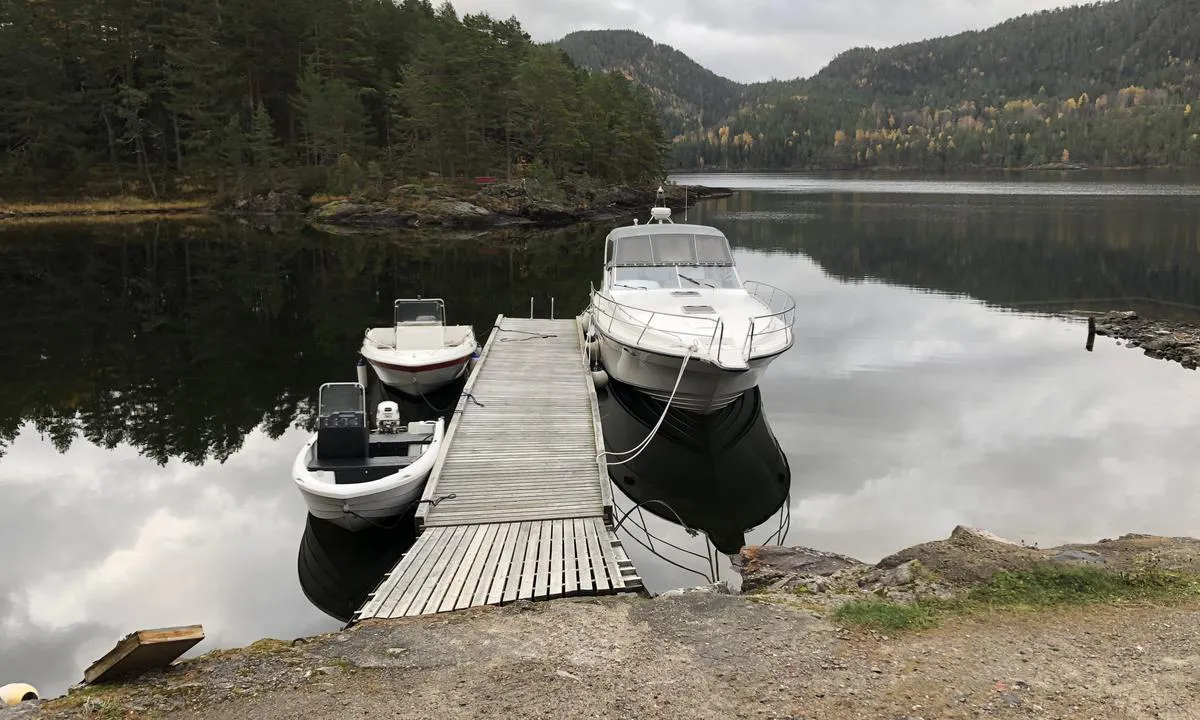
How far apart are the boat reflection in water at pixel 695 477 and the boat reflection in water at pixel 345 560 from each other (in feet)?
11.3

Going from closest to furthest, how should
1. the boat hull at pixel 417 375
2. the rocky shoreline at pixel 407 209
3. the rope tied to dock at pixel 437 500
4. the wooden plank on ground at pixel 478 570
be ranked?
the wooden plank on ground at pixel 478 570 → the rope tied to dock at pixel 437 500 → the boat hull at pixel 417 375 → the rocky shoreline at pixel 407 209

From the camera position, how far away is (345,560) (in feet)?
34.4

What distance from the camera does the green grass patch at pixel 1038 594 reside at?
22.2 feet

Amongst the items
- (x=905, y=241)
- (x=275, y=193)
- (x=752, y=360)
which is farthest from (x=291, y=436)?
(x=275, y=193)

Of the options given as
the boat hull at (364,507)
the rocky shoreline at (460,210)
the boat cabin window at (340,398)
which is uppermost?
the rocky shoreline at (460,210)

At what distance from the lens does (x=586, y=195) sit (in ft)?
236

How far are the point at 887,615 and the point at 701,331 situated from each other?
8.63m

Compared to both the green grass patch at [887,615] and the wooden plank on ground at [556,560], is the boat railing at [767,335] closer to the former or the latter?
the wooden plank on ground at [556,560]

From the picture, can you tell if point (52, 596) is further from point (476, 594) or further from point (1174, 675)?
point (1174, 675)

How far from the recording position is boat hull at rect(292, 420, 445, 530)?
10117 mm

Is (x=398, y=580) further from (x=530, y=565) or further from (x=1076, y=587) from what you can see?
(x=1076, y=587)

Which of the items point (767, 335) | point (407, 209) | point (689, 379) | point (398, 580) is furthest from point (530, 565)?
point (407, 209)

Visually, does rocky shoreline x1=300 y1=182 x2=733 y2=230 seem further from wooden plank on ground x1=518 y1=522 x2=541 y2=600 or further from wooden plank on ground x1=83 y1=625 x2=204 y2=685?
wooden plank on ground x1=83 y1=625 x2=204 y2=685

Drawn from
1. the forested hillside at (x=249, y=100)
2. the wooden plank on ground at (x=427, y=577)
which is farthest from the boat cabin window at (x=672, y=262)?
the forested hillside at (x=249, y=100)
